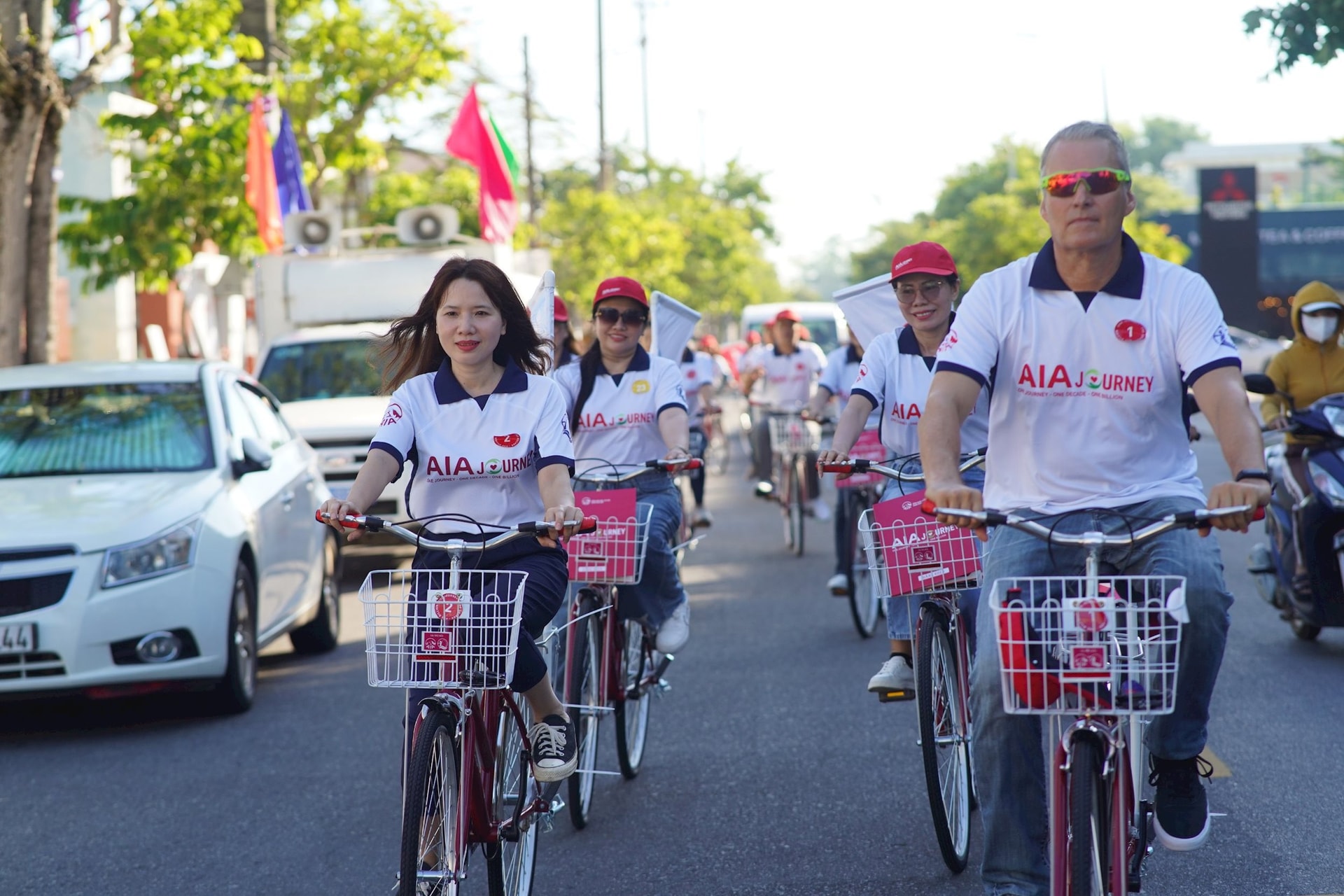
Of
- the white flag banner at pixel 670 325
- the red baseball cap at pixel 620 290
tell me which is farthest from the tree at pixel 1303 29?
the red baseball cap at pixel 620 290

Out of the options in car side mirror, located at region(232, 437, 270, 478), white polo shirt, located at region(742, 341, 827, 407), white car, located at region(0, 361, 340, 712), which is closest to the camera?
white car, located at region(0, 361, 340, 712)

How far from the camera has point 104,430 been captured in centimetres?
873

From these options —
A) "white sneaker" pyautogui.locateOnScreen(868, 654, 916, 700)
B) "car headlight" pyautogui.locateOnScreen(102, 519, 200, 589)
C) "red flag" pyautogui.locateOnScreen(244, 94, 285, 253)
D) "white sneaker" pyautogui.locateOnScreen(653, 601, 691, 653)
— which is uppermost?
"red flag" pyautogui.locateOnScreen(244, 94, 285, 253)

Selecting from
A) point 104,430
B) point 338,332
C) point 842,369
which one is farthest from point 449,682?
point 338,332

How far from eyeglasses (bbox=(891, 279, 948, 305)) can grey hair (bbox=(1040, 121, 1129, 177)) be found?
2577 millimetres

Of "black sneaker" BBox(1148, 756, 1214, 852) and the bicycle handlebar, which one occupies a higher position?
the bicycle handlebar

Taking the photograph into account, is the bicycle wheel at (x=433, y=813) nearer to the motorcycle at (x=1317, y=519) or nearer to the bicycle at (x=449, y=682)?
the bicycle at (x=449, y=682)

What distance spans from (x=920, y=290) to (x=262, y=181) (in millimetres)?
Answer: 13209

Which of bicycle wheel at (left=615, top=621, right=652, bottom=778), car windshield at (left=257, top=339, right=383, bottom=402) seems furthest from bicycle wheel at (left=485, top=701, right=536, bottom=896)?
car windshield at (left=257, top=339, right=383, bottom=402)

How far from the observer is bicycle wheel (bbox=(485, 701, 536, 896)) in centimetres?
469

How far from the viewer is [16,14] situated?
1273 centimetres

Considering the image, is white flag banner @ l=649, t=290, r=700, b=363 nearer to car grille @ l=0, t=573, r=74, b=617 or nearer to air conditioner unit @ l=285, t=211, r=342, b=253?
car grille @ l=0, t=573, r=74, b=617

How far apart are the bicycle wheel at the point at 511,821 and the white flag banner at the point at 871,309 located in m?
3.45

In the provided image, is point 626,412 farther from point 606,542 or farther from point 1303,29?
point 1303,29
